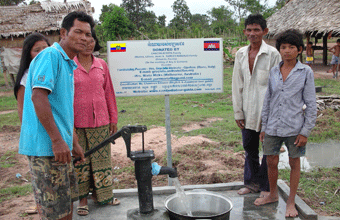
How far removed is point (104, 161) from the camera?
3.05 metres

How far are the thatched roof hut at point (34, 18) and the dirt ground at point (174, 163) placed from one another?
8156 millimetres

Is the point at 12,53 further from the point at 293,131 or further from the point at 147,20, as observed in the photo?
the point at 147,20

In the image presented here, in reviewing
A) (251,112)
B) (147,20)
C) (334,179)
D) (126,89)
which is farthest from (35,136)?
(147,20)

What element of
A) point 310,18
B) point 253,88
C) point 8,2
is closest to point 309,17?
point 310,18

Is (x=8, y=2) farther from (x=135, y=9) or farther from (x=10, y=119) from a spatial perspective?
(x=10, y=119)

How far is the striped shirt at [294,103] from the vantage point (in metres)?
2.66

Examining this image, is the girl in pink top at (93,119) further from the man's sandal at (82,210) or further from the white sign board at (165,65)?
the white sign board at (165,65)

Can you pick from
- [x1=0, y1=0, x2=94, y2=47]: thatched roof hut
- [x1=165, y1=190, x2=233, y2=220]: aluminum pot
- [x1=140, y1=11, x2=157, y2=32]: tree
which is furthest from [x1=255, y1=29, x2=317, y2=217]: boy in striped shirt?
[x1=140, y1=11, x2=157, y2=32]: tree

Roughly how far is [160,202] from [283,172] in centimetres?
179

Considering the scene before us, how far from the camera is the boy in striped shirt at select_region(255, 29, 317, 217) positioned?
2.67 m

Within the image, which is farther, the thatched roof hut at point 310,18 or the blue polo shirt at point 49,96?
the thatched roof hut at point 310,18

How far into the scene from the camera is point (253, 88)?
313cm

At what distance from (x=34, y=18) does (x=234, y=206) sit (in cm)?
1284

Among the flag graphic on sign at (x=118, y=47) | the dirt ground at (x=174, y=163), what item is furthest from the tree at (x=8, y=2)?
the flag graphic on sign at (x=118, y=47)
